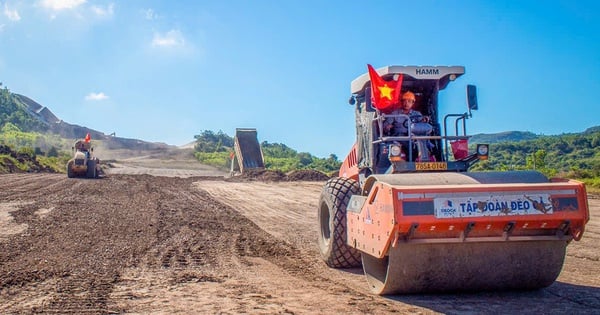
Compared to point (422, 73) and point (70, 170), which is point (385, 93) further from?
point (70, 170)

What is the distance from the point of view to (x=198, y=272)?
745 cm

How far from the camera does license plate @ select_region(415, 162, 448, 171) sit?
671 cm

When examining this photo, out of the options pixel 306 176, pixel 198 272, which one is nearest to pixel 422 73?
pixel 198 272

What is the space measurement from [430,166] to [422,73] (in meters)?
1.32

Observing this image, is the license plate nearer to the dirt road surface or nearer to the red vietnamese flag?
the red vietnamese flag

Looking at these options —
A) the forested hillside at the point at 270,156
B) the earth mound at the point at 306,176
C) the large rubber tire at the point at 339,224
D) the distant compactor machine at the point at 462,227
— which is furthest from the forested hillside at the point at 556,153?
the distant compactor machine at the point at 462,227

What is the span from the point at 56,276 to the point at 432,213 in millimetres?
4440

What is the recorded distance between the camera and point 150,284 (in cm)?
665

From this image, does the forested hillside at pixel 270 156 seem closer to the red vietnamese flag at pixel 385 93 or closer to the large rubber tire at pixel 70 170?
the large rubber tire at pixel 70 170

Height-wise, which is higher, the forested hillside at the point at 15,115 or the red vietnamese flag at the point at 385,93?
the forested hillside at the point at 15,115

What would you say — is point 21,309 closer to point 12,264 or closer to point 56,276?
point 56,276

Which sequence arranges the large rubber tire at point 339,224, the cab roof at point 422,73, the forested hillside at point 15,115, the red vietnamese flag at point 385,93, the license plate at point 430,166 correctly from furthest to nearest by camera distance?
the forested hillside at point 15,115, the large rubber tire at point 339,224, the cab roof at point 422,73, the red vietnamese flag at point 385,93, the license plate at point 430,166

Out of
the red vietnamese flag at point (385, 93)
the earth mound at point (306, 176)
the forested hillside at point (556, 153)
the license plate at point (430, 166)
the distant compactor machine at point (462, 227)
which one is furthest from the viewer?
the earth mound at point (306, 176)

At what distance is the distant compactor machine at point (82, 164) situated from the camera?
3186 cm
